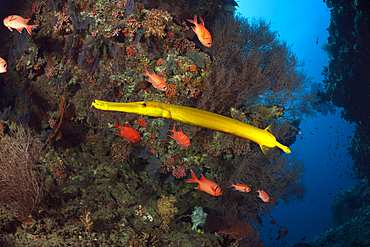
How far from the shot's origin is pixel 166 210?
5.60m

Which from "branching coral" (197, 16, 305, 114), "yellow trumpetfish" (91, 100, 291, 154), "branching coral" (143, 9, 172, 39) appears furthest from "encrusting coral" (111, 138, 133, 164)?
"yellow trumpetfish" (91, 100, 291, 154)

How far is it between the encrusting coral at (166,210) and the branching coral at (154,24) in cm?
548

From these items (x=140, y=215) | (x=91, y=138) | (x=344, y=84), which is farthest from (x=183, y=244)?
(x=344, y=84)

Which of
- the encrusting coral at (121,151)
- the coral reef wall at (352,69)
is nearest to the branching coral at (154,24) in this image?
the encrusting coral at (121,151)

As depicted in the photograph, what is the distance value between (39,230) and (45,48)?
6.29 meters

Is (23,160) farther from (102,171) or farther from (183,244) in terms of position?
(183,244)

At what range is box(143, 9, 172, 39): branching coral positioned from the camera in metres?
5.63

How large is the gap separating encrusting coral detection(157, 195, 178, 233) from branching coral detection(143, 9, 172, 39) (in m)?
5.48

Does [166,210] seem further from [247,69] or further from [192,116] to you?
[247,69]

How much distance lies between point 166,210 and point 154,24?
6059 mm

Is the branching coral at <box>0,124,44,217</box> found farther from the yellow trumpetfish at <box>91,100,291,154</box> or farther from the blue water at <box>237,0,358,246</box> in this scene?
the blue water at <box>237,0,358,246</box>

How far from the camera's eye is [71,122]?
19.7ft

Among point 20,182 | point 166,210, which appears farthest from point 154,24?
point 166,210

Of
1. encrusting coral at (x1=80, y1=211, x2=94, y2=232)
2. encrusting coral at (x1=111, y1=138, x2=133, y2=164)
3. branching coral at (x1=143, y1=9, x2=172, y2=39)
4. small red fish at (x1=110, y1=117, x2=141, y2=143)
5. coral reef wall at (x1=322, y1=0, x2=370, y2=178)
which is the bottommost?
encrusting coral at (x1=80, y1=211, x2=94, y2=232)
